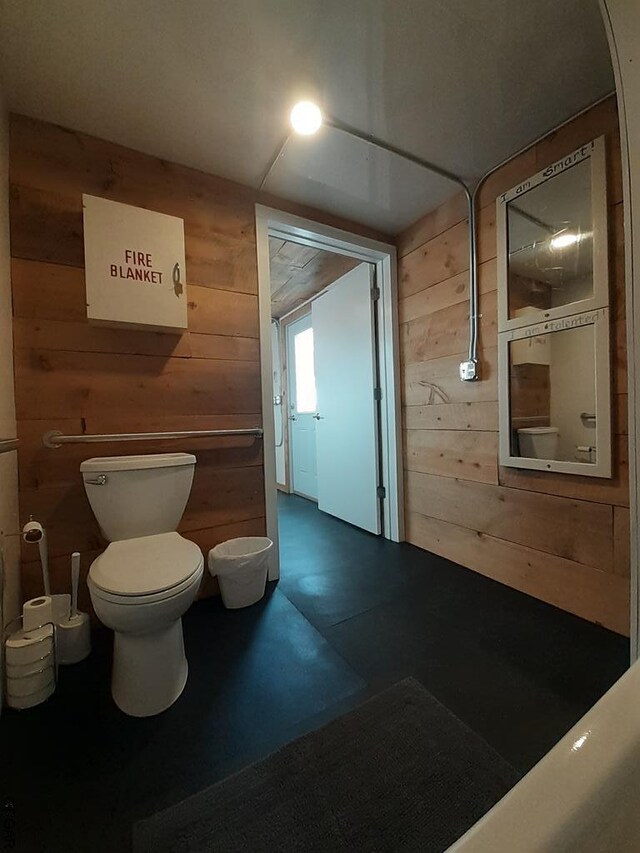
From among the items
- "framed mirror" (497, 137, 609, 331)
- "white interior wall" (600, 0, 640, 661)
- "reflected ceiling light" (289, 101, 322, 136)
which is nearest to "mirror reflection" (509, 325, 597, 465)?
"framed mirror" (497, 137, 609, 331)

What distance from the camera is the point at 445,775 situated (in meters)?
0.87

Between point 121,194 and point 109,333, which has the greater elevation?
point 121,194

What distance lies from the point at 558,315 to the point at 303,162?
1452 mm

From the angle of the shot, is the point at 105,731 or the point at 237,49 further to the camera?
the point at 237,49

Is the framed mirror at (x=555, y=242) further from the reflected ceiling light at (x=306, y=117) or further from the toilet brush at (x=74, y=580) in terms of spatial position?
the toilet brush at (x=74, y=580)

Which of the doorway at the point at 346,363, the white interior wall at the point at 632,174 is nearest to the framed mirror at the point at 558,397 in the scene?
the white interior wall at the point at 632,174

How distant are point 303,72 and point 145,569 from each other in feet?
6.24

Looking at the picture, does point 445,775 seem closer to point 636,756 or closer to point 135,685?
point 636,756

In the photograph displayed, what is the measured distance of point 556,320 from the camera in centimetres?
154

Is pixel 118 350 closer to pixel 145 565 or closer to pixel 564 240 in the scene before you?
pixel 145 565

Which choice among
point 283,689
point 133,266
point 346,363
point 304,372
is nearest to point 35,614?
point 283,689

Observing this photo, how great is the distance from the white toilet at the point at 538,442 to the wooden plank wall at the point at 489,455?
0.09m

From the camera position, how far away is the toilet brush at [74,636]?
4.32 feet

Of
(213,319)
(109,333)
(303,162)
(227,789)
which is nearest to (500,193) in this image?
(303,162)
